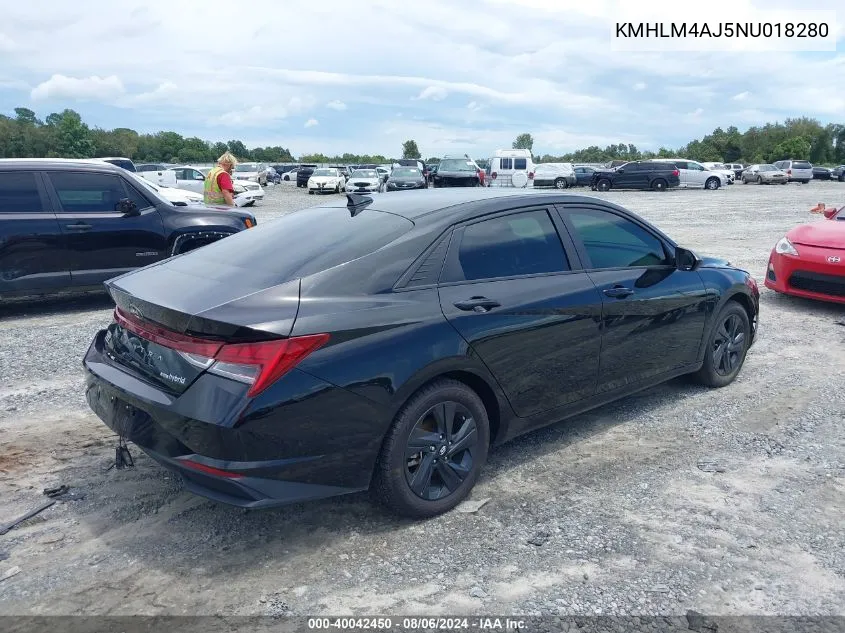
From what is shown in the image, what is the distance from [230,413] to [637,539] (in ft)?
6.50

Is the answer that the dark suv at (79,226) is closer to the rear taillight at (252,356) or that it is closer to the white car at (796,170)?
the rear taillight at (252,356)

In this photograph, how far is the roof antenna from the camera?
414 centimetres

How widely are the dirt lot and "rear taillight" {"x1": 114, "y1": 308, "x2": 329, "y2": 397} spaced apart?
0.88 metres

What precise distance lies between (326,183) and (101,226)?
27.9m

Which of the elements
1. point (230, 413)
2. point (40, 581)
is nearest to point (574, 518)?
point (230, 413)

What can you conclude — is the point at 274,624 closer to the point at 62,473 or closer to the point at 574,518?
the point at 574,518

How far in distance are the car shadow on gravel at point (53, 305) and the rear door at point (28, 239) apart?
530 millimetres

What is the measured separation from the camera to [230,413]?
283 cm

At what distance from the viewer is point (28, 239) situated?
7.39 m

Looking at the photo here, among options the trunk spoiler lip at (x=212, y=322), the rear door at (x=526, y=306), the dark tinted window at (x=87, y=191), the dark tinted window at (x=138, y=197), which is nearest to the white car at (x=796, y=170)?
the dark tinted window at (x=138, y=197)

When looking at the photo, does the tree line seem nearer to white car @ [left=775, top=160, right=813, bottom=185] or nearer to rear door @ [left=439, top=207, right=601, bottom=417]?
white car @ [left=775, top=160, right=813, bottom=185]

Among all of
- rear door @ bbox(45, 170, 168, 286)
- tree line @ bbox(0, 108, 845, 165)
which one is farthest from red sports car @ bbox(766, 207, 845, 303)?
tree line @ bbox(0, 108, 845, 165)

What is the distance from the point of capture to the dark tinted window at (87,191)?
7.74m

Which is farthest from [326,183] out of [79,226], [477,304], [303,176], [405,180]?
[477,304]
